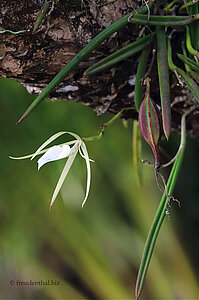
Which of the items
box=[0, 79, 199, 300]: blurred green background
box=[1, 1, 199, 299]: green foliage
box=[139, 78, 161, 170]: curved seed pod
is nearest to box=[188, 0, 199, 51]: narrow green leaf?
box=[1, 1, 199, 299]: green foliage

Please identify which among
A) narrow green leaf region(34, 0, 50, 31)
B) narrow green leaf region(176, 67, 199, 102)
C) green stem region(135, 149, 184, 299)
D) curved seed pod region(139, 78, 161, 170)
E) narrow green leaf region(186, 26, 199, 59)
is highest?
narrow green leaf region(34, 0, 50, 31)

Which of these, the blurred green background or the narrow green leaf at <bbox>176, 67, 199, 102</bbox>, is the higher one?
the narrow green leaf at <bbox>176, 67, 199, 102</bbox>

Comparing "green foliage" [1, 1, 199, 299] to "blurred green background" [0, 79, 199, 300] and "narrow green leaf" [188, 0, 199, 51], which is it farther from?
"blurred green background" [0, 79, 199, 300]

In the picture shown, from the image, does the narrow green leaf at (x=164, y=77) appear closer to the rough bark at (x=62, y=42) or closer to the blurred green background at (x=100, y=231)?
the rough bark at (x=62, y=42)

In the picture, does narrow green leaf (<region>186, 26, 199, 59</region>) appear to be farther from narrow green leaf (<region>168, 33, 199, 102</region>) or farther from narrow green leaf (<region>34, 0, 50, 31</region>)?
narrow green leaf (<region>34, 0, 50, 31</region>)

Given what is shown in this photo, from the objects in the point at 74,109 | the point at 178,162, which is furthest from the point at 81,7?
the point at 74,109

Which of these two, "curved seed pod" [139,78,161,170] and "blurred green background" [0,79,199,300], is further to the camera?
"blurred green background" [0,79,199,300]

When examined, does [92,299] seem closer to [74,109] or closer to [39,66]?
[74,109]

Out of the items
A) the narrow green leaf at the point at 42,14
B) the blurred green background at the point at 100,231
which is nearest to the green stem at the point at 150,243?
the narrow green leaf at the point at 42,14
